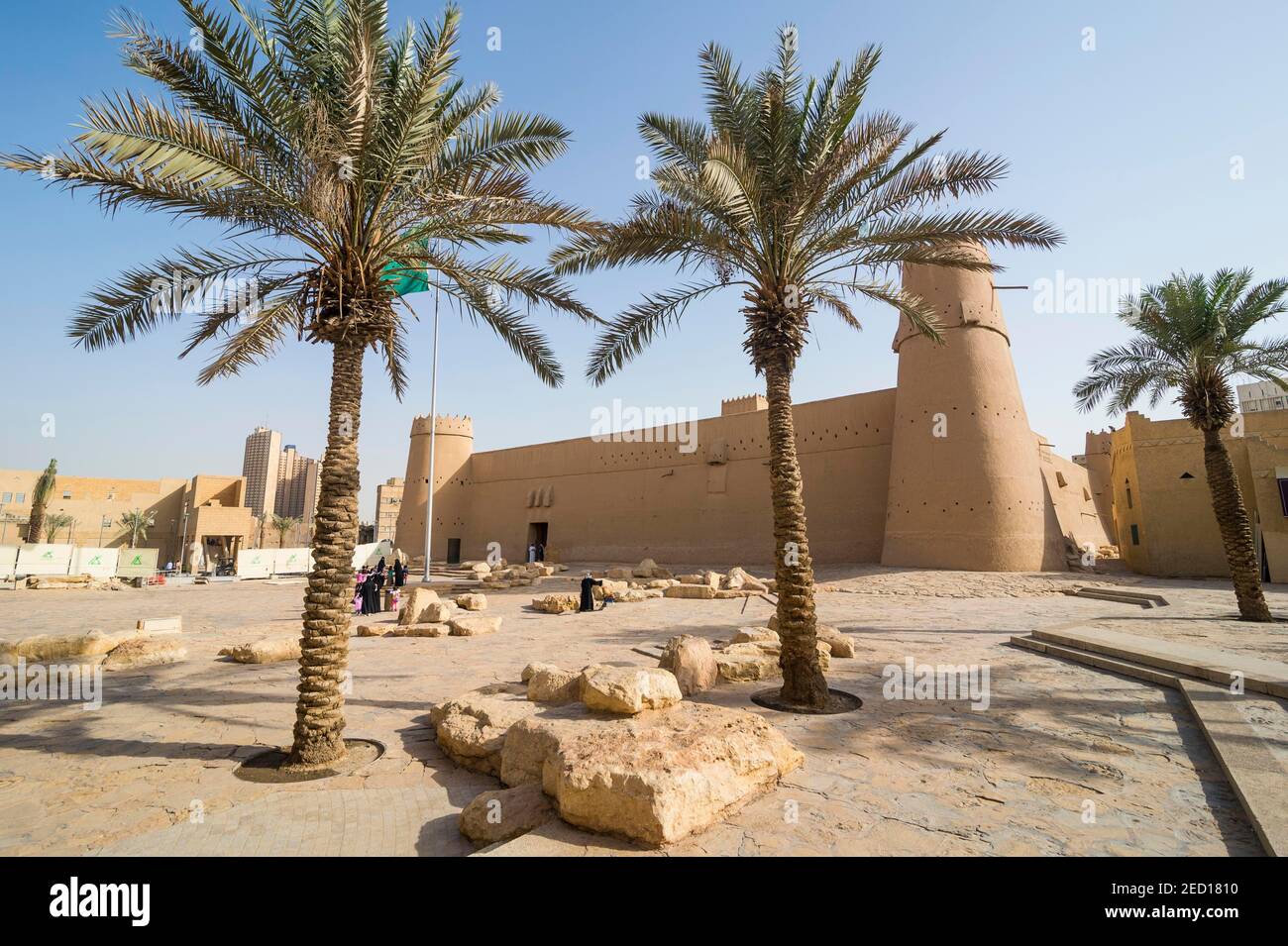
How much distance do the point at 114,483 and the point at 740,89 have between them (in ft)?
194

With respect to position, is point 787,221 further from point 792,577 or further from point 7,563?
point 7,563

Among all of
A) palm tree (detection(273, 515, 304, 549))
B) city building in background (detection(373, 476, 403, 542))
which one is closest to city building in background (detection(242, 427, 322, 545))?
city building in background (detection(373, 476, 403, 542))

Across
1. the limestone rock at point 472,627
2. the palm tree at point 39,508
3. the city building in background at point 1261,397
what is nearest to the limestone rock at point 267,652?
the limestone rock at point 472,627

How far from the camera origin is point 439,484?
116 ft

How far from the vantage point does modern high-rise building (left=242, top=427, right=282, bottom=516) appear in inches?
4604

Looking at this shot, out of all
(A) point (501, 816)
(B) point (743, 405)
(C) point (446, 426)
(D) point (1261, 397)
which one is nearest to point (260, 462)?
(C) point (446, 426)

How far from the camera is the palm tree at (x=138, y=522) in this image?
1758 inches

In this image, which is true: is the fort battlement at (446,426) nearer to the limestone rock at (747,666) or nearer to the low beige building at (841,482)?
the low beige building at (841,482)

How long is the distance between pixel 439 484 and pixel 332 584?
31.6 m
